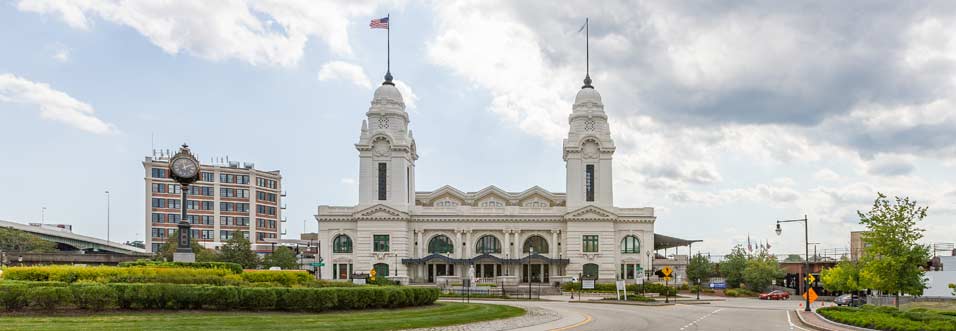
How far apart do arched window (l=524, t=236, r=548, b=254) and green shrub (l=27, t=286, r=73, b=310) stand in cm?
6736

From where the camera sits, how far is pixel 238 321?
25.9 metres

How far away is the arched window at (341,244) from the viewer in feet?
289

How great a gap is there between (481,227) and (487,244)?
7.10 ft

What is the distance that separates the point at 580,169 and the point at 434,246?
18.5m

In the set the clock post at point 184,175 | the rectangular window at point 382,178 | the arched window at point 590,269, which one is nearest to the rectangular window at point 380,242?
the rectangular window at point 382,178

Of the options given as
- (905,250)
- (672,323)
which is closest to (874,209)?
(905,250)

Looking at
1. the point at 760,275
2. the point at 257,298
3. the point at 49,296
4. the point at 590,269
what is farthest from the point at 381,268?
the point at 49,296

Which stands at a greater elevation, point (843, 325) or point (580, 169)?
point (580, 169)

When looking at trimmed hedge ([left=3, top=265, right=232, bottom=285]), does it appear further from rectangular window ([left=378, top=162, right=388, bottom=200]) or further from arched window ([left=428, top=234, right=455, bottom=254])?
arched window ([left=428, top=234, right=455, bottom=254])

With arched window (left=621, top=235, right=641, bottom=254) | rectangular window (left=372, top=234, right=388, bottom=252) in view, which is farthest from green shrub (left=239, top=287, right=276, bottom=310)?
arched window (left=621, top=235, right=641, bottom=254)

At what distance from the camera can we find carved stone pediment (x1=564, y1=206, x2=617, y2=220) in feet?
289

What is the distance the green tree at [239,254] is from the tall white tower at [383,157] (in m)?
13.3

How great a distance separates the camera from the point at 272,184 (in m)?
141

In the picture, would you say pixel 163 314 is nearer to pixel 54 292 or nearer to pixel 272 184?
pixel 54 292
